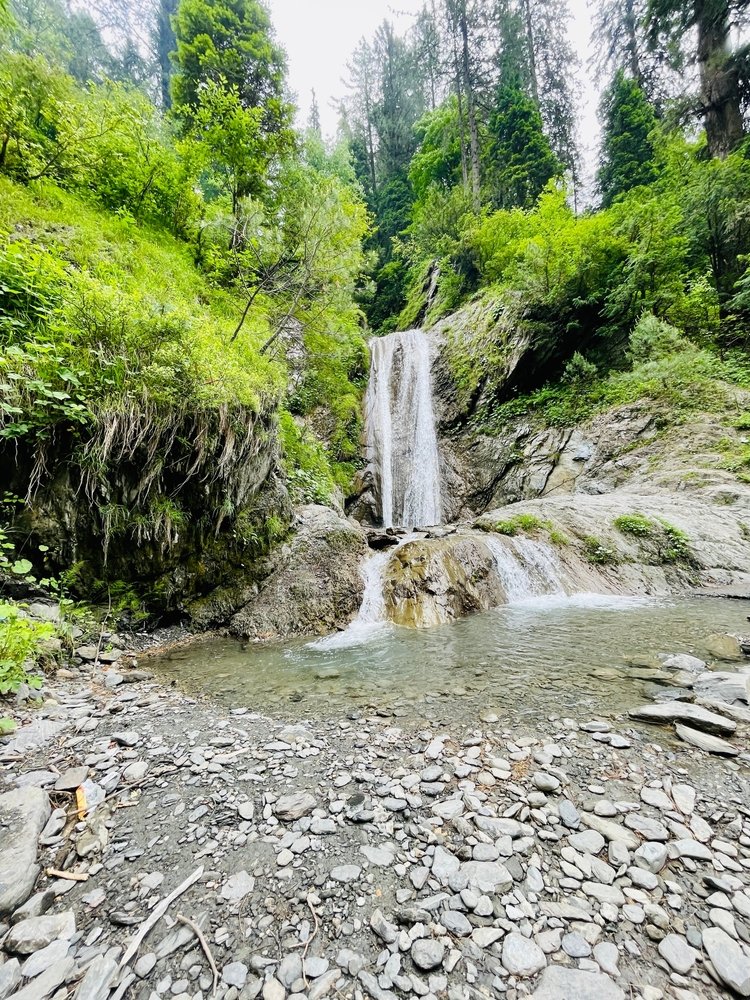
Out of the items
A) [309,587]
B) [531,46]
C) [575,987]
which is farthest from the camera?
[531,46]

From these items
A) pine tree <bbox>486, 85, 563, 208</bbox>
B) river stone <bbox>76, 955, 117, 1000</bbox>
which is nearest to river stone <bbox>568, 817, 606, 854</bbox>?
river stone <bbox>76, 955, 117, 1000</bbox>

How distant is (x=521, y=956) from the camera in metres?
1.29

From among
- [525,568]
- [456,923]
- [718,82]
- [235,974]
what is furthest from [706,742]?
[718,82]

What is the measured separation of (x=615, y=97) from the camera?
20.5 metres

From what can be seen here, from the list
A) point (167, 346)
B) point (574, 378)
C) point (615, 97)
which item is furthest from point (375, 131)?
point (167, 346)

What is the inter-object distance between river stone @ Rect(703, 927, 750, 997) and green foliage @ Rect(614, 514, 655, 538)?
7.30 metres

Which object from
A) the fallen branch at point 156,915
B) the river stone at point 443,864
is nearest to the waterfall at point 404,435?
the river stone at point 443,864

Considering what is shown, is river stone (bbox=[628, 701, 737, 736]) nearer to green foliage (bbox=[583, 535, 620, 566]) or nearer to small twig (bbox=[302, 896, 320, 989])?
small twig (bbox=[302, 896, 320, 989])

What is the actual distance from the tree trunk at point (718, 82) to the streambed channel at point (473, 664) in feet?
54.8

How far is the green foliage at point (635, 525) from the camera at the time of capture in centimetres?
737

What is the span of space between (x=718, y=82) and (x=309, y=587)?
20847 mm

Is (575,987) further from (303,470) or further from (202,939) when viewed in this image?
(303,470)

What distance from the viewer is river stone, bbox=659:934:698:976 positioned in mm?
1197

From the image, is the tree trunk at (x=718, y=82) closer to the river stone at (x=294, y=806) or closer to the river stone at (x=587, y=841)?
the river stone at (x=587, y=841)
